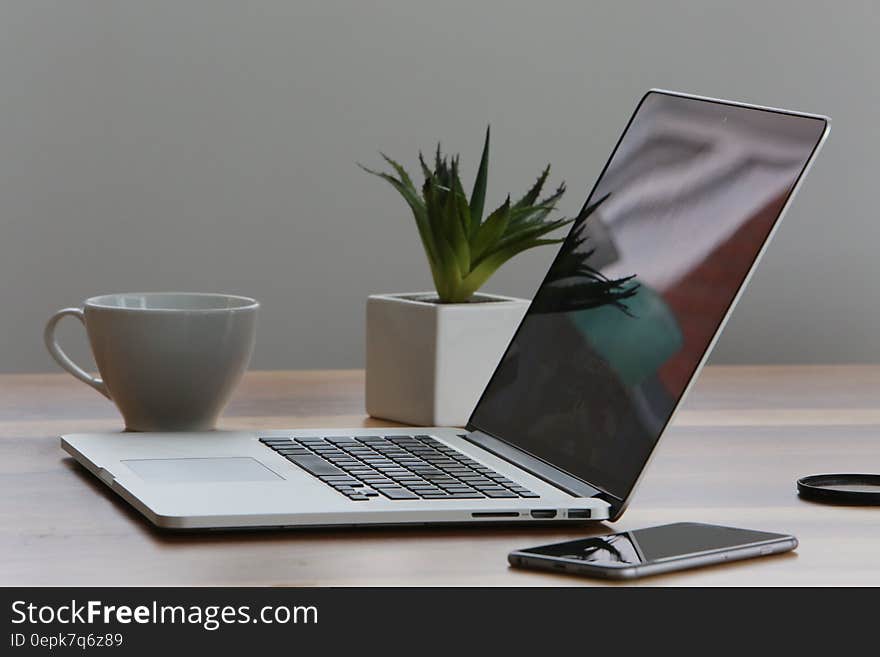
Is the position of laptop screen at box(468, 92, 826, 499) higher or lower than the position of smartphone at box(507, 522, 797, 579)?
higher

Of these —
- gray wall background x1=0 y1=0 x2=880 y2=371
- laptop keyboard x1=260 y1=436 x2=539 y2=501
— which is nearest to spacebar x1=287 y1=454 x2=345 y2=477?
laptop keyboard x1=260 y1=436 x2=539 y2=501

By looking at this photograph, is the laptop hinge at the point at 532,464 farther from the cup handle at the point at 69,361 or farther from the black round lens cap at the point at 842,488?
the cup handle at the point at 69,361

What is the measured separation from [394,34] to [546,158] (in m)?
0.33

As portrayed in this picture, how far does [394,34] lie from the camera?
2.13 m

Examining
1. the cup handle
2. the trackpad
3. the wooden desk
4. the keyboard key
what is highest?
the cup handle

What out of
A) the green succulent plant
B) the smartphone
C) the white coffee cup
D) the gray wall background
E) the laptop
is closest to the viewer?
the smartphone

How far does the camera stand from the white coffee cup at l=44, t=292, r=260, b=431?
39.2 inches

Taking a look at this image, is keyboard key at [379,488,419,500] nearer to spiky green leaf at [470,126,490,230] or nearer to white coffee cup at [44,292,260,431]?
white coffee cup at [44,292,260,431]

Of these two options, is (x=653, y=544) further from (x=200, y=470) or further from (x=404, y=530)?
(x=200, y=470)

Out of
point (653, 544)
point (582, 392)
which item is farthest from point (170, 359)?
point (653, 544)

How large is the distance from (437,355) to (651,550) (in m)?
0.42

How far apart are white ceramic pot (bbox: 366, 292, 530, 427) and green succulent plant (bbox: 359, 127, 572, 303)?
29mm

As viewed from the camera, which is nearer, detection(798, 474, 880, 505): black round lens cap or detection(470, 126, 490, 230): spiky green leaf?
detection(798, 474, 880, 505): black round lens cap
